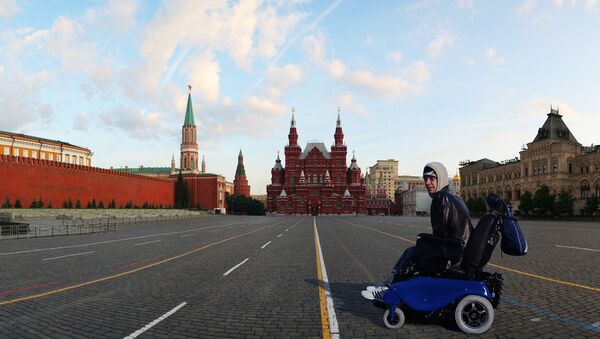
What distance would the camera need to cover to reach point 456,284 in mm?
5008

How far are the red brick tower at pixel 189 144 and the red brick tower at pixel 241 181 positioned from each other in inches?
1156

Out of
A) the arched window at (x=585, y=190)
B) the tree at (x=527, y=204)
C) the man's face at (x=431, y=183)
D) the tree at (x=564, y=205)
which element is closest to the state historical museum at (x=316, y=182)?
the tree at (x=527, y=204)

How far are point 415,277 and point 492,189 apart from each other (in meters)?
93.9

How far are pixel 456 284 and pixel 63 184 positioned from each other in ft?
196

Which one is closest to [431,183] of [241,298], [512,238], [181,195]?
[512,238]

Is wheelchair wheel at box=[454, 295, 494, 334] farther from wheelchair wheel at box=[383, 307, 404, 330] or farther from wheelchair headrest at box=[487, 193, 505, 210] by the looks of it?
wheelchair headrest at box=[487, 193, 505, 210]

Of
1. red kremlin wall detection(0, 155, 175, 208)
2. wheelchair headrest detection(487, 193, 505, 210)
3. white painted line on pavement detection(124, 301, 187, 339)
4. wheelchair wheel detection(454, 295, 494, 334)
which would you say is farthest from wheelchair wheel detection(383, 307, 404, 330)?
red kremlin wall detection(0, 155, 175, 208)

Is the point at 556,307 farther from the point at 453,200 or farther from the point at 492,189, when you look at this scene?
the point at 492,189

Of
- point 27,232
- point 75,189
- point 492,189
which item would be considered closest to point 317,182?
point 492,189

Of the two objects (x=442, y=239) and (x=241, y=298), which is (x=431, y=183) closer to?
(x=442, y=239)

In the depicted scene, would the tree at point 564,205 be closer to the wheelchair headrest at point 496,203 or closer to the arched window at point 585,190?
the arched window at point 585,190

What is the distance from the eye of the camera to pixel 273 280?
27.9ft

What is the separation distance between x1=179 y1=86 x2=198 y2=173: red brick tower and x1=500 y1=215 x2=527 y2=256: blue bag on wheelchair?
122234 millimetres

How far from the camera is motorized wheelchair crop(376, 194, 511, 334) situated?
195 inches
